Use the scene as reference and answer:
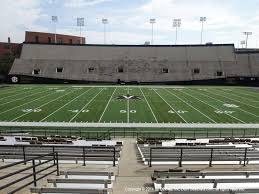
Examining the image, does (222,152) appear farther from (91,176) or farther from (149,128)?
(149,128)

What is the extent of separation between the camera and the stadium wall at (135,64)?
62250 mm

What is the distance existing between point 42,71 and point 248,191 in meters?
61.1

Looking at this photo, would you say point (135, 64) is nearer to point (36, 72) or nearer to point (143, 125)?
point (36, 72)

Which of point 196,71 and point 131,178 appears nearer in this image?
point 131,178

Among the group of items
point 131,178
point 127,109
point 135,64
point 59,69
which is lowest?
point 127,109

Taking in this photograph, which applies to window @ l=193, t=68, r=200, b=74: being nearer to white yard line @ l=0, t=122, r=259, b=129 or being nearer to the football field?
the football field

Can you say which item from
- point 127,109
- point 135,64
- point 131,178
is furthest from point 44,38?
point 131,178

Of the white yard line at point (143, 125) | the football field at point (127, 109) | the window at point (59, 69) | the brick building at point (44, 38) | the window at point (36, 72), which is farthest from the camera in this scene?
the brick building at point (44, 38)

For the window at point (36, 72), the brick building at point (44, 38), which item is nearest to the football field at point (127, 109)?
the window at point (36, 72)

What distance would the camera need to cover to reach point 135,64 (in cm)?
6694

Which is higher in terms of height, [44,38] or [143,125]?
[44,38]

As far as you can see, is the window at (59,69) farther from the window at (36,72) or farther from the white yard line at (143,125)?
the white yard line at (143,125)

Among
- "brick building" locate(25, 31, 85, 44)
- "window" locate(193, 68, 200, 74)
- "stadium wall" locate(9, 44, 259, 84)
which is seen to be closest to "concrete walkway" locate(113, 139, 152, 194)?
"stadium wall" locate(9, 44, 259, 84)

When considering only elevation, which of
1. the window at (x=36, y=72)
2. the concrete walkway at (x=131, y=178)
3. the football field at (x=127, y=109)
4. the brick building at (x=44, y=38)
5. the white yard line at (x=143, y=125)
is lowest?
the white yard line at (x=143, y=125)
